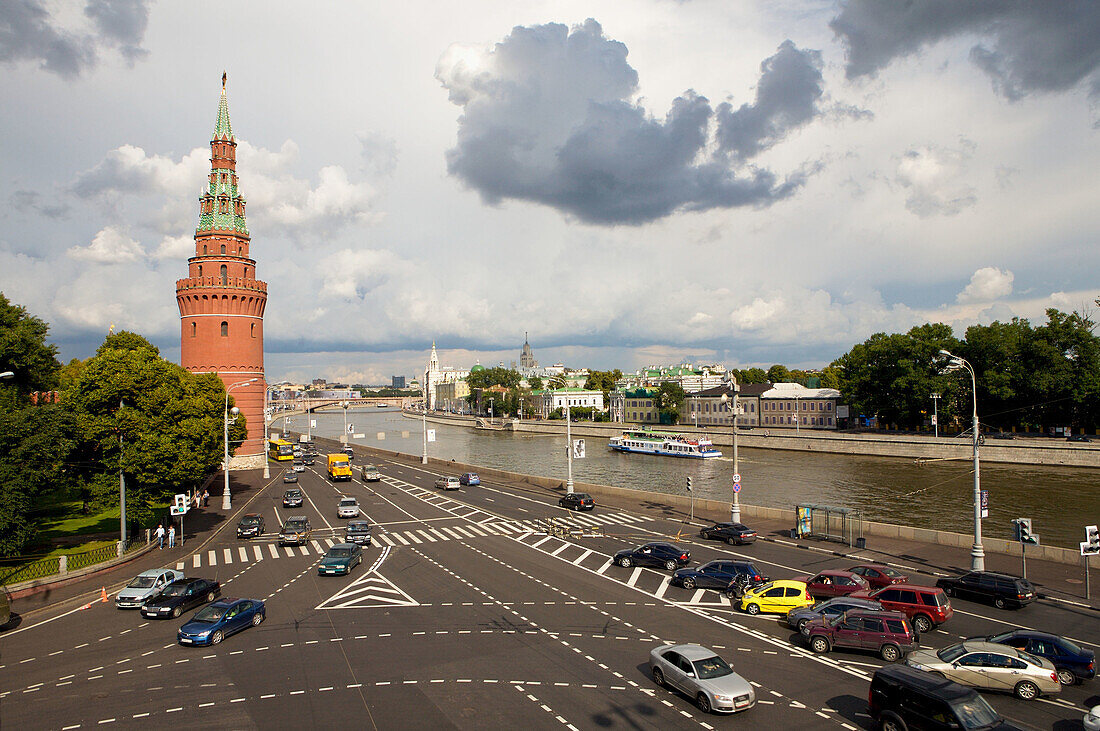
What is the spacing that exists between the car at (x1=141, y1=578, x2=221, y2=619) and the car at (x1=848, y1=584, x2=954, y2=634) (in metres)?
23.6

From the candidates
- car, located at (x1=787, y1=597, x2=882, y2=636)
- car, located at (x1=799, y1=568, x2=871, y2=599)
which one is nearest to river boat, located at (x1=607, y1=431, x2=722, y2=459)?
car, located at (x1=799, y1=568, x2=871, y2=599)

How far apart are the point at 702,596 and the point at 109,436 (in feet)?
102

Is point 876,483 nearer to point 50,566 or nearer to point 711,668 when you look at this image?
point 711,668

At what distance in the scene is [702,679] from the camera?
1496 centimetres

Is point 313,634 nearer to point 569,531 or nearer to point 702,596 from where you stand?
point 702,596

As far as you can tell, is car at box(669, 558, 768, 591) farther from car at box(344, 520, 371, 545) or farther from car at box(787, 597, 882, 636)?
car at box(344, 520, 371, 545)

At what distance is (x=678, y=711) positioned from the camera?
48.5ft

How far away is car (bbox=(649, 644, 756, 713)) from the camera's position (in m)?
14.4

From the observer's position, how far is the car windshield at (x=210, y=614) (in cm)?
1961

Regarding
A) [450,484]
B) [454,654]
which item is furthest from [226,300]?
[454,654]

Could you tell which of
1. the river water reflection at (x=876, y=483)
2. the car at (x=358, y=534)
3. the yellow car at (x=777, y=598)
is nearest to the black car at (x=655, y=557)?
the yellow car at (x=777, y=598)

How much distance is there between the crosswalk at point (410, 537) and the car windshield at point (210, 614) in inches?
423

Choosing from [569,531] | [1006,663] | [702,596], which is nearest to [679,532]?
[569,531]

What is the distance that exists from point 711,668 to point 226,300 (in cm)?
7010
